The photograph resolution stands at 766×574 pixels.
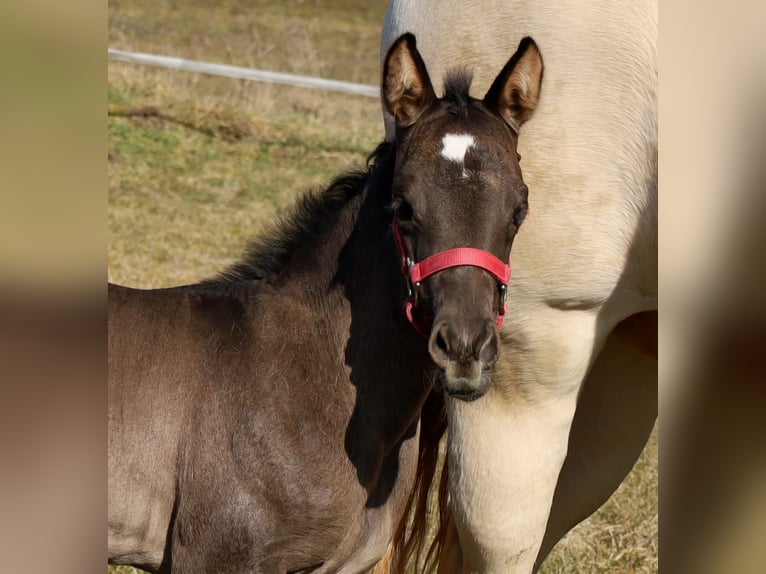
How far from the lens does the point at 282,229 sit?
9.59 feet

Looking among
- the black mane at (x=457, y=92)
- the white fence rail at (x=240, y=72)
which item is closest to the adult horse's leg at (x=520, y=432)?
the black mane at (x=457, y=92)

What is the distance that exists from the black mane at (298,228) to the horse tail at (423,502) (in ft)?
2.12

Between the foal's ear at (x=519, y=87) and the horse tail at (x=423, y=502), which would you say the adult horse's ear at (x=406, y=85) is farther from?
the horse tail at (x=423, y=502)

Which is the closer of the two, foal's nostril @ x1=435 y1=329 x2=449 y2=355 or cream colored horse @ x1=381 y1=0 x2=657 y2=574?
foal's nostril @ x1=435 y1=329 x2=449 y2=355

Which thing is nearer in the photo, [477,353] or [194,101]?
[477,353]

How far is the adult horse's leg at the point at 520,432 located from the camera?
105 inches

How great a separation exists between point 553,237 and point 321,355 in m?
0.71

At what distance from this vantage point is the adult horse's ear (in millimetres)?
2451

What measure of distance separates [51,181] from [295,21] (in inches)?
431

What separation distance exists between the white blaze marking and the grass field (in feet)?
7.04

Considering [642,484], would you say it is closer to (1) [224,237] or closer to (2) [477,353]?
(2) [477,353]

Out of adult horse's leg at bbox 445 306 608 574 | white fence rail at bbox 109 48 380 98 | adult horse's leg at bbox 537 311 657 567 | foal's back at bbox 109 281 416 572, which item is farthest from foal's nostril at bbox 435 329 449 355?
white fence rail at bbox 109 48 380 98

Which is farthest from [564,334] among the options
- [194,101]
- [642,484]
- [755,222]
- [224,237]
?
[194,101]

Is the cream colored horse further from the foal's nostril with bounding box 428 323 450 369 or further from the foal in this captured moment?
the foal's nostril with bounding box 428 323 450 369
